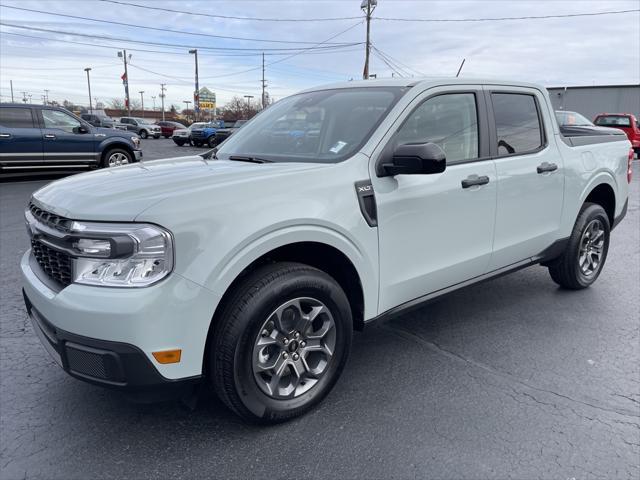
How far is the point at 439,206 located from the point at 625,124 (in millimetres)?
22675

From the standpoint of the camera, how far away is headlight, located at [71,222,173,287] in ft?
7.09

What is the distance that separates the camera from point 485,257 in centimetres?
364

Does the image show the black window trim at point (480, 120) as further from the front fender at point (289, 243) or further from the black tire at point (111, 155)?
the black tire at point (111, 155)

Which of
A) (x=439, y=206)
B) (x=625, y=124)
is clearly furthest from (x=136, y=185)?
(x=625, y=124)

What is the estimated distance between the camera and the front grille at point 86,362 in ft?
7.16

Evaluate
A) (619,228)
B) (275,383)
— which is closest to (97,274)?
(275,383)

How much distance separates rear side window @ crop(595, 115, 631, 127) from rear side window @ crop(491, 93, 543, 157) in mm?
20539

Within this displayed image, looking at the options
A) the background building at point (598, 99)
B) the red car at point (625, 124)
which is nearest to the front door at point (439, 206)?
the red car at point (625, 124)

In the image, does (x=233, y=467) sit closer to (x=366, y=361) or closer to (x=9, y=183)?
(x=366, y=361)

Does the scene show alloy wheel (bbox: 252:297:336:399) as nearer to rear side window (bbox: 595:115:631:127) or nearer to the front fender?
the front fender

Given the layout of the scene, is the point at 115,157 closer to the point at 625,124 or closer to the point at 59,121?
the point at 59,121

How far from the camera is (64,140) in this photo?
12.2 meters

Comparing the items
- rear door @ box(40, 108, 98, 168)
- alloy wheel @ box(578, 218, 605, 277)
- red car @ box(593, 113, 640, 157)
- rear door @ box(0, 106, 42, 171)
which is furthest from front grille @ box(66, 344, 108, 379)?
red car @ box(593, 113, 640, 157)

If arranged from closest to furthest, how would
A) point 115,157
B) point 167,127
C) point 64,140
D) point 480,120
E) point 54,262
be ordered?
point 54,262
point 480,120
point 64,140
point 115,157
point 167,127
